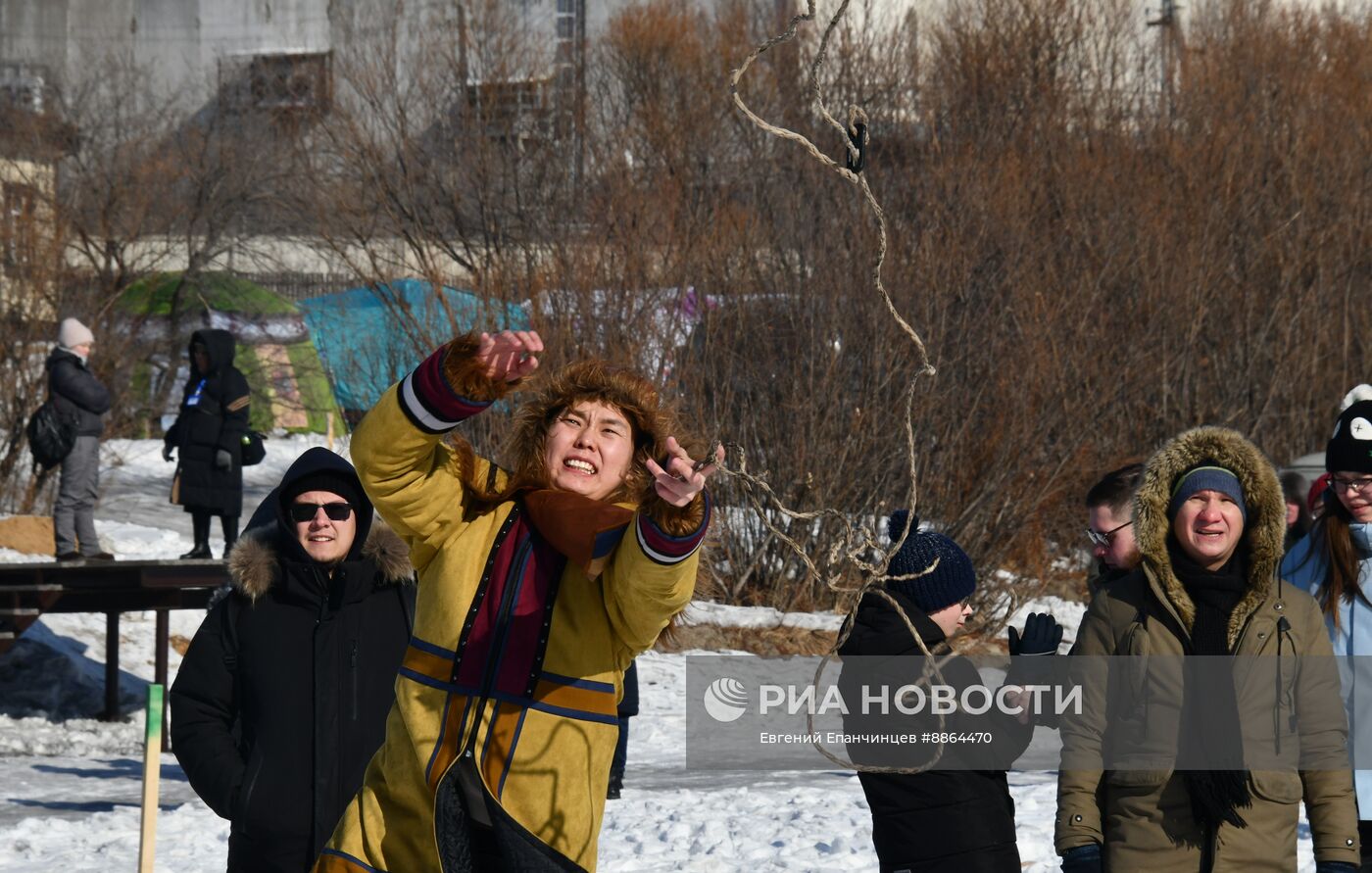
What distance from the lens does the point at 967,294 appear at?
14.9 m

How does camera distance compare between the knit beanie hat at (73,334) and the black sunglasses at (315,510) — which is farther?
the knit beanie hat at (73,334)

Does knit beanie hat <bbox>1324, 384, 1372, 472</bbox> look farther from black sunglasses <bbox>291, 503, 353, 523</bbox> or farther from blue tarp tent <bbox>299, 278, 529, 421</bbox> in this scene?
blue tarp tent <bbox>299, 278, 529, 421</bbox>

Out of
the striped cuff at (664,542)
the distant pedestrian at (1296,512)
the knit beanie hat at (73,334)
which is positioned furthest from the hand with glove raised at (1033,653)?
the knit beanie hat at (73,334)

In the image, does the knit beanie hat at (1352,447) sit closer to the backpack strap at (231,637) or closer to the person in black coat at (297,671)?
the person in black coat at (297,671)

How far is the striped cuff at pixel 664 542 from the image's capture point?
9.35ft

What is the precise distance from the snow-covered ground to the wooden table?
2.62ft

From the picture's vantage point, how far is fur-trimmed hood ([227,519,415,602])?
165 inches

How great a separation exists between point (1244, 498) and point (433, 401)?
204cm

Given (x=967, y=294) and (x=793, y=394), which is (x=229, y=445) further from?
(x=967, y=294)

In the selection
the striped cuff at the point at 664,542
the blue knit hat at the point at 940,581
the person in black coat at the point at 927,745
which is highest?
the striped cuff at the point at 664,542

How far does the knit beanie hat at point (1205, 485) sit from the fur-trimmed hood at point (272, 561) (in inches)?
72.0

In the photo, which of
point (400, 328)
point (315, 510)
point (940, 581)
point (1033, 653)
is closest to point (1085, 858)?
point (1033, 653)

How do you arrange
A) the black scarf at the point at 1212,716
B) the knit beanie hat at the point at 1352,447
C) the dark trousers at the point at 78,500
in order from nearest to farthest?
the black scarf at the point at 1212,716
the knit beanie hat at the point at 1352,447
the dark trousers at the point at 78,500

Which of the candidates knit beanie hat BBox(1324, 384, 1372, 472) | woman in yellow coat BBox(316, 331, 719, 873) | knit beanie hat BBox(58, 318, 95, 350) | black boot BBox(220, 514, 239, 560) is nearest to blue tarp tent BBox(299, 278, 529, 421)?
black boot BBox(220, 514, 239, 560)
